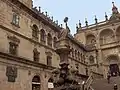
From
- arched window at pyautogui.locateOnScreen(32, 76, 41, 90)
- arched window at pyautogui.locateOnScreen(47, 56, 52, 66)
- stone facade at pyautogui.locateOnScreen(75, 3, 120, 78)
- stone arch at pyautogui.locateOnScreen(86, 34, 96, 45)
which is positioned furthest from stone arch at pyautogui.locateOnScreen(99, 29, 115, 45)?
arched window at pyautogui.locateOnScreen(32, 76, 41, 90)

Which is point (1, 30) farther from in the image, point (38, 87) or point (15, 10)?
point (38, 87)

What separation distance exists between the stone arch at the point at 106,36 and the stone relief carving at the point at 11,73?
27.0 m

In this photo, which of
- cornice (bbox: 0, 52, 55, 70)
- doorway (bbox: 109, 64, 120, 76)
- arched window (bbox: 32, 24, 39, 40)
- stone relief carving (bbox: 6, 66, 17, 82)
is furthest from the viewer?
doorway (bbox: 109, 64, 120, 76)

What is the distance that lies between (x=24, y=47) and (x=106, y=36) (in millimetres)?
25019

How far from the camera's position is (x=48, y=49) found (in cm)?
2625

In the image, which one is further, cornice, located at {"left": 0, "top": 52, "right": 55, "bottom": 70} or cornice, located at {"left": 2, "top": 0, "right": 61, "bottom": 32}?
cornice, located at {"left": 2, "top": 0, "right": 61, "bottom": 32}

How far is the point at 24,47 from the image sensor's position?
71.4 ft

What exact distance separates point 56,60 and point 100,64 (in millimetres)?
15499

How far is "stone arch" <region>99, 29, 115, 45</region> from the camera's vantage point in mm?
41463

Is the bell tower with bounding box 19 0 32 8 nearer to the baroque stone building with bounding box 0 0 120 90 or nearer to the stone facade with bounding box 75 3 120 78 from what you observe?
the baroque stone building with bounding box 0 0 120 90

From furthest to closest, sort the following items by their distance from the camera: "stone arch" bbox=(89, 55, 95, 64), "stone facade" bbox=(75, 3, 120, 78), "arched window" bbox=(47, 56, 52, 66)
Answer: "stone arch" bbox=(89, 55, 95, 64), "stone facade" bbox=(75, 3, 120, 78), "arched window" bbox=(47, 56, 52, 66)

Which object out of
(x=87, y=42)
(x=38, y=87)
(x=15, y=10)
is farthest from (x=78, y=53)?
(x=15, y=10)

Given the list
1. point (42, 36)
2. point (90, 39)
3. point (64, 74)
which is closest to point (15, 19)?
point (42, 36)

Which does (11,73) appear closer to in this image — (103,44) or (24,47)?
(24,47)
